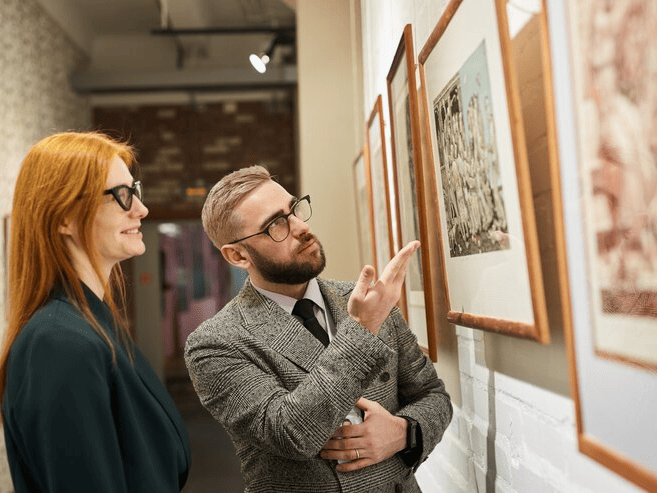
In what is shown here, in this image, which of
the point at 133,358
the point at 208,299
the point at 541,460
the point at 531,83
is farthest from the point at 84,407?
the point at 208,299

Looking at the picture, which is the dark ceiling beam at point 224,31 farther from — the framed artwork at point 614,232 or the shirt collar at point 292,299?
the framed artwork at point 614,232

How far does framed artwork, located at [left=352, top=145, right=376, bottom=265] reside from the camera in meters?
3.19

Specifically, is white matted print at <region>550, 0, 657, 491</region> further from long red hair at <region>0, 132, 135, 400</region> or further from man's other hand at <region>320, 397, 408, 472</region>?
long red hair at <region>0, 132, 135, 400</region>

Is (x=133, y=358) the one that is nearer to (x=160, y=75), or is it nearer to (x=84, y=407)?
(x=84, y=407)

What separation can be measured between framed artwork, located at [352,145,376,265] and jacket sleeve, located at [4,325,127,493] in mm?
2055

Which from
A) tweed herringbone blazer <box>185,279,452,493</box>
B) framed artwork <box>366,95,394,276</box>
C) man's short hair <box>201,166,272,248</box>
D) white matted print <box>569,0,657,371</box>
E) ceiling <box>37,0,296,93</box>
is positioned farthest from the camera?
ceiling <box>37,0,296,93</box>

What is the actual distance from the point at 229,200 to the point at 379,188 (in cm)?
120

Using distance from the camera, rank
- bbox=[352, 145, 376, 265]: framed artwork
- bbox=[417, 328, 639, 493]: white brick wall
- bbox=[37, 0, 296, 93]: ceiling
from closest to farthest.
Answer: bbox=[417, 328, 639, 493]: white brick wall < bbox=[352, 145, 376, 265]: framed artwork < bbox=[37, 0, 296, 93]: ceiling

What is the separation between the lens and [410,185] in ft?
6.86

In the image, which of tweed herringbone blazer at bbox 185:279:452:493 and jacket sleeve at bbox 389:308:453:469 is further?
jacket sleeve at bbox 389:308:453:469

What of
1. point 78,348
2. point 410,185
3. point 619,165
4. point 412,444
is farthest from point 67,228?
point 410,185

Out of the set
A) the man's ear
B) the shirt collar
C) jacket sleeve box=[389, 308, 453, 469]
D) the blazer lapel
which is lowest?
jacket sleeve box=[389, 308, 453, 469]

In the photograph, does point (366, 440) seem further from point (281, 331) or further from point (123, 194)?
point (123, 194)

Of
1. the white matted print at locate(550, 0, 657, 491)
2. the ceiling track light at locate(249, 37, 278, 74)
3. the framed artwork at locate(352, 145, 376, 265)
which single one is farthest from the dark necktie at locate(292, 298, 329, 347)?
the ceiling track light at locate(249, 37, 278, 74)
